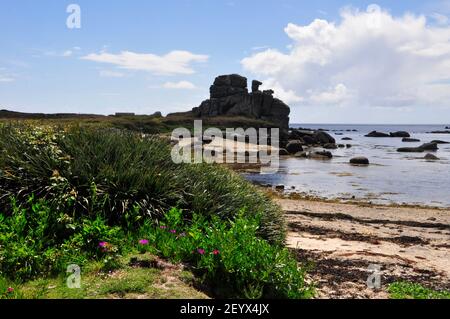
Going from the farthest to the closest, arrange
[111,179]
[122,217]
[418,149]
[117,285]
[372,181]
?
1. [418,149]
2. [372,181]
3. [111,179]
4. [122,217]
5. [117,285]

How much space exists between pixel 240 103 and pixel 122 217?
11674 centimetres

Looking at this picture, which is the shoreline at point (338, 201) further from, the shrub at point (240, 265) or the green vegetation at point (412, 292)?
the shrub at point (240, 265)

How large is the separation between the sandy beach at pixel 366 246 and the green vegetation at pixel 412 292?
0.70ft

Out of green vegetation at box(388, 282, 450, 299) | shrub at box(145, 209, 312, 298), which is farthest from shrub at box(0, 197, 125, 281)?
green vegetation at box(388, 282, 450, 299)

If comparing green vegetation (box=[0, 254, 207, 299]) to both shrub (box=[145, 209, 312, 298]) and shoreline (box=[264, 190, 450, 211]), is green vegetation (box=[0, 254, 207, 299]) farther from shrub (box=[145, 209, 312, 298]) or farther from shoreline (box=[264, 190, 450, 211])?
shoreline (box=[264, 190, 450, 211])

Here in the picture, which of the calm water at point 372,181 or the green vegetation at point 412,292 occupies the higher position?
the green vegetation at point 412,292

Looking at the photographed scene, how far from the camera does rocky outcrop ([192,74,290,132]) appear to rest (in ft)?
403

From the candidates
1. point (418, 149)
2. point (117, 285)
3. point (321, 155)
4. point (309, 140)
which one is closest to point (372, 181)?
point (321, 155)

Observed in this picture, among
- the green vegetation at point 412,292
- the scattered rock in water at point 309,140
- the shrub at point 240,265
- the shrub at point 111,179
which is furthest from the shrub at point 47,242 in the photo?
the scattered rock in water at point 309,140

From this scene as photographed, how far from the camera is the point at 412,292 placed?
24.5 feet

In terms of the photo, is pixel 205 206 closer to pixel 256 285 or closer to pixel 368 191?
pixel 256 285

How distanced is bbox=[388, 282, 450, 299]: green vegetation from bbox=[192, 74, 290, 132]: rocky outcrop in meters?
113

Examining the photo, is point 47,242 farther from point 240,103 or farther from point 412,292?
point 240,103

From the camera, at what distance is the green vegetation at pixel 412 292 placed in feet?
23.7
